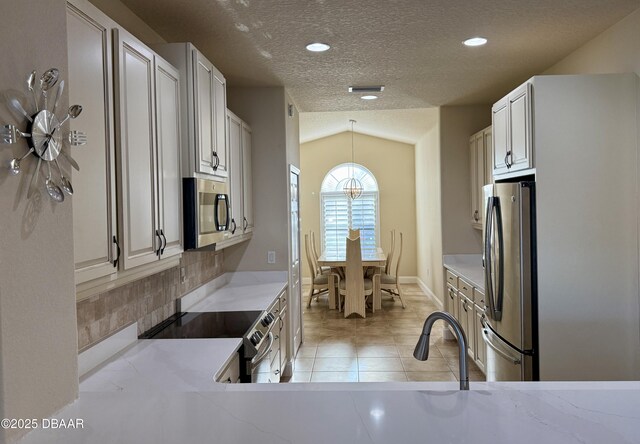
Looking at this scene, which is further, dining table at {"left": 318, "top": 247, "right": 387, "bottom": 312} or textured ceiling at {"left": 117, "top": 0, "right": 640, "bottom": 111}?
dining table at {"left": 318, "top": 247, "right": 387, "bottom": 312}

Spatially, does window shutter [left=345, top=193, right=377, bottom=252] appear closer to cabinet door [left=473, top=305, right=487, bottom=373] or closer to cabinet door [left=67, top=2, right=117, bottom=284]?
cabinet door [left=473, top=305, right=487, bottom=373]

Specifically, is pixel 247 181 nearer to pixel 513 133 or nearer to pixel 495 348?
pixel 513 133

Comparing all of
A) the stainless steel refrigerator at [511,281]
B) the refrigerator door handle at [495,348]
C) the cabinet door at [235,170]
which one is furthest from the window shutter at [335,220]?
the stainless steel refrigerator at [511,281]

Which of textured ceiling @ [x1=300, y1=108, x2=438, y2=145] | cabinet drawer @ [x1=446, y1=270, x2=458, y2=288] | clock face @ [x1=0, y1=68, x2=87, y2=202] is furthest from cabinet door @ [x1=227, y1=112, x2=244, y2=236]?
textured ceiling @ [x1=300, y1=108, x2=438, y2=145]

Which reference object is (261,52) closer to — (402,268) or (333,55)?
(333,55)

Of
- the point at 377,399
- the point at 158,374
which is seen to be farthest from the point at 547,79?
the point at 158,374

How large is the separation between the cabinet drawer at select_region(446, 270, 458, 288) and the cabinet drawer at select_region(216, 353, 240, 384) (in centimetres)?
329

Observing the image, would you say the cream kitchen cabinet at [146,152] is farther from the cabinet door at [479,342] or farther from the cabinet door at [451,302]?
the cabinet door at [451,302]

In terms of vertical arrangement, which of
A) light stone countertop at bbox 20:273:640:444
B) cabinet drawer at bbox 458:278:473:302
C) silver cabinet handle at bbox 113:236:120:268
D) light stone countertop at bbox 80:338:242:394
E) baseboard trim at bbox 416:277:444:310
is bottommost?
baseboard trim at bbox 416:277:444:310

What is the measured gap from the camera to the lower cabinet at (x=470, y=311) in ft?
14.4

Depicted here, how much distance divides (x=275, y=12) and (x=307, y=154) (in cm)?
718

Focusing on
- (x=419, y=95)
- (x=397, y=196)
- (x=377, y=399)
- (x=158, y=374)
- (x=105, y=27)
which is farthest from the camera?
(x=397, y=196)

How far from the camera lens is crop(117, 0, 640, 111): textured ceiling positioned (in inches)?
113

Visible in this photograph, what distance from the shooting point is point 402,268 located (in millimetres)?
9945
